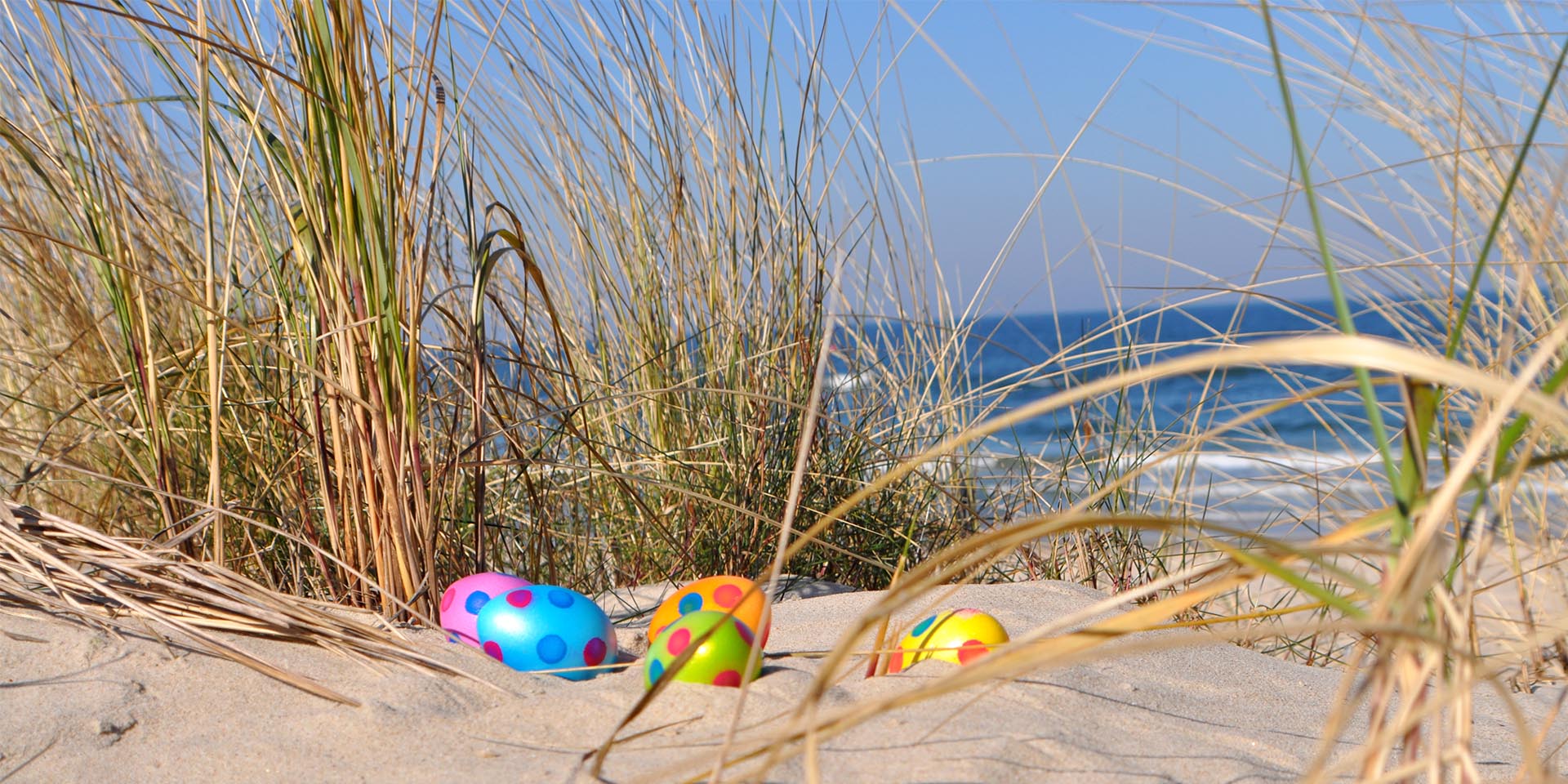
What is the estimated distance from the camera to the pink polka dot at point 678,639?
1.61m

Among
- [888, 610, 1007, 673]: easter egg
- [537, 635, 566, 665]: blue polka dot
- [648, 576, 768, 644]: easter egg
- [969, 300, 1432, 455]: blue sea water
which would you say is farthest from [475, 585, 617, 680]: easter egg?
[969, 300, 1432, 455]: blue sea water

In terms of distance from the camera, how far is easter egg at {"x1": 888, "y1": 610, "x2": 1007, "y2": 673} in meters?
1.71

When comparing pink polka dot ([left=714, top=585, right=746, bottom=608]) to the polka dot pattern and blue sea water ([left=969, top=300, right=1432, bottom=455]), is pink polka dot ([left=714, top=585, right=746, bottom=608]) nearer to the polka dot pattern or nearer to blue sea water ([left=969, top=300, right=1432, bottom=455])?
the polka dot pattern

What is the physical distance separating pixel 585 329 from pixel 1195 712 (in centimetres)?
193

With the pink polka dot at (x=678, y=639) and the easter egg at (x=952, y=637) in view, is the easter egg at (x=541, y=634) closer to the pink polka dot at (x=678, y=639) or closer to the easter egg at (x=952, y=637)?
the pink polka dot at (x=678, y=639)

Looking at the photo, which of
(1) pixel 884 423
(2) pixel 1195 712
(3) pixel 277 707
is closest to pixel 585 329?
(1) pixel 884 423

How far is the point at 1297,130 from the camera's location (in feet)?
2.50

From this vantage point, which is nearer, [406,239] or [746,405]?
[406,239]

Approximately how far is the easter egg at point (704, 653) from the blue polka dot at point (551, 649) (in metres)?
0.18

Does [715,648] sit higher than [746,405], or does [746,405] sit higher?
[746,405]

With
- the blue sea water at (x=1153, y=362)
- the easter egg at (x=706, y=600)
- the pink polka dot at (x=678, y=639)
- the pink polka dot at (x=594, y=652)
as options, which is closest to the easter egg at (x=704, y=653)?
the pink polka dot at (x=678, y=639)

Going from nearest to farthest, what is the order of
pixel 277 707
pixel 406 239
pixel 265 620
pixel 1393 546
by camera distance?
pixel 1393 546 < pixel 277 707 < pixel 265 620 < pixel 406 239

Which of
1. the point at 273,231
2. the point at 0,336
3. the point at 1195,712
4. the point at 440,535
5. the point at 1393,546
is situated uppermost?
the point at 273,231

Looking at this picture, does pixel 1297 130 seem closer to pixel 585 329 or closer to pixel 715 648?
pixel 715 648
